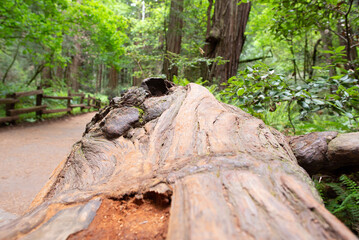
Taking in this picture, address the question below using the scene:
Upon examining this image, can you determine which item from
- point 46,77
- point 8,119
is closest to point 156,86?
point 8,119

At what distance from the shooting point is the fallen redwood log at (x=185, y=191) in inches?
28.1

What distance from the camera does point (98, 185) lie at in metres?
1.21

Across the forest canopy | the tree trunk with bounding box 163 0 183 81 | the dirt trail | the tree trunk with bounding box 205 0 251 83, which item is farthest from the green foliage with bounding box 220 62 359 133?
the tree trunk with bounding box 163 0 183 81

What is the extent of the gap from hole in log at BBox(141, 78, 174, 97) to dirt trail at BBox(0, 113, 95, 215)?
2.17 metres

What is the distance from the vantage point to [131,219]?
98cm

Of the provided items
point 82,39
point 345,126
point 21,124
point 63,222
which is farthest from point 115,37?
point 63,222

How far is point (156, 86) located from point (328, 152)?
193cm

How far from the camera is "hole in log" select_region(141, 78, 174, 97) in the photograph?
8.19 feet

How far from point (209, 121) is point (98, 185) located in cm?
95

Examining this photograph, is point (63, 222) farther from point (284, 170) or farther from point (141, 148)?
point (284, 170)

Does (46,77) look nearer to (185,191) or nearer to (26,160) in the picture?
(26,160)

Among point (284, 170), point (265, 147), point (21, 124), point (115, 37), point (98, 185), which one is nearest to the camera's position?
point (284, 170)

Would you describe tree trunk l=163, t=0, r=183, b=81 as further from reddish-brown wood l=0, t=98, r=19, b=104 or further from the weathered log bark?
the weathered log bark

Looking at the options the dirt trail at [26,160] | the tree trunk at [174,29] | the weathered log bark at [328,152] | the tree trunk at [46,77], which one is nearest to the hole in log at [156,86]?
the weathered log bark at [328,152]
